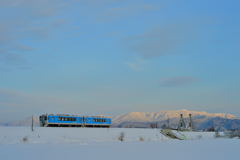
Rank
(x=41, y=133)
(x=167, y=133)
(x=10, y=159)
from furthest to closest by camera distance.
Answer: (x=167, y=133) → (x=41, y=133) → (x=10, y=159)

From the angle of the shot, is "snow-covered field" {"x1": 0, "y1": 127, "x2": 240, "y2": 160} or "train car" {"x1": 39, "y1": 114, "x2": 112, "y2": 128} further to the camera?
"train car" {"x1": 39, "y1": 114, "x2": 112, "y2": 128}

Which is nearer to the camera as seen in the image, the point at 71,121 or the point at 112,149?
the point at 112,149

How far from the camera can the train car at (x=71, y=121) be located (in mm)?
50875

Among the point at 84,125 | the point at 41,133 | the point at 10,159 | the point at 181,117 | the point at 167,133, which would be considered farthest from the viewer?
the point at 181,117

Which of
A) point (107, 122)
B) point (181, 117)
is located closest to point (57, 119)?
point (107, 122)

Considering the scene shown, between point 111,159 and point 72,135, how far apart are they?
26560 mm

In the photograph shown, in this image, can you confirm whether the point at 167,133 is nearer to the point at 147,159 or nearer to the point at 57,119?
the point at 57,119

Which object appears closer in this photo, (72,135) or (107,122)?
(72,135)

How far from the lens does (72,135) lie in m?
37.4

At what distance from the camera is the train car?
50.9m

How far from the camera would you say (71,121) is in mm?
53500

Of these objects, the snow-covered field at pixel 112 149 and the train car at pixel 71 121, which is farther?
the train car at pixel 71 121

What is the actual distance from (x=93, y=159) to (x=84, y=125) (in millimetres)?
43826

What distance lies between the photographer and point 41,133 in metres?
36.5
